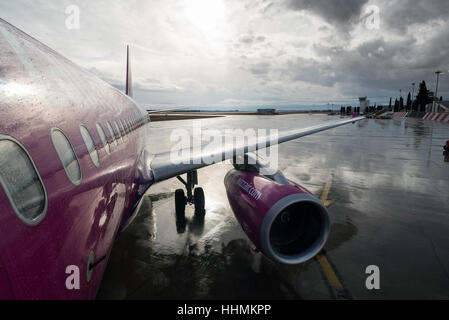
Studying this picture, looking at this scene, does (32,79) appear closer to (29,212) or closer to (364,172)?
(29,212)

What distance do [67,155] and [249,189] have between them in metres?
2.65

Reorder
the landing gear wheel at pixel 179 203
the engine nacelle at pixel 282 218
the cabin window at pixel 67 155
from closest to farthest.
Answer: the cabin window at pixel 67 155, the engine nacelle at pixel 282 218, the landing gear wheel at pixel 179 203

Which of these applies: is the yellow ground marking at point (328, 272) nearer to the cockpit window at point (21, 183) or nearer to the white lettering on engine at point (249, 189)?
the white lettering on engine at point (249, 189)

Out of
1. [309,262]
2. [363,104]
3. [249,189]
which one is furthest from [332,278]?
[363,104]

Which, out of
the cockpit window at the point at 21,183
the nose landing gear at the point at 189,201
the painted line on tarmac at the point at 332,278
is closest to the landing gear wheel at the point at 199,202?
the nose landing gear at the point at 189,201

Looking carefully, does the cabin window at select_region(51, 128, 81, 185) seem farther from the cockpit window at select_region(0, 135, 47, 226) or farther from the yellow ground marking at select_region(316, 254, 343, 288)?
the yellow ground marking at select_region(316, 254, 343, 288)

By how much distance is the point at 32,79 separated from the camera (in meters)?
1.73

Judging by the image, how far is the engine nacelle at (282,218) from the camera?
123 inches

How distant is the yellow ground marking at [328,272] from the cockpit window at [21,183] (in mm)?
3946

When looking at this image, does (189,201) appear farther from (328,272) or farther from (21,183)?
(21,183)

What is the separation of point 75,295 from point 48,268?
0.45 m

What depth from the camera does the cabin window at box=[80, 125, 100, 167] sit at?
2305 mm

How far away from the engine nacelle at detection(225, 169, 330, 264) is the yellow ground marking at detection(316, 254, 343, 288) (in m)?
0.85

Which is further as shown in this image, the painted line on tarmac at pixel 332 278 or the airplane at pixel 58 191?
the painted line on tarmac at pixel 332 278
